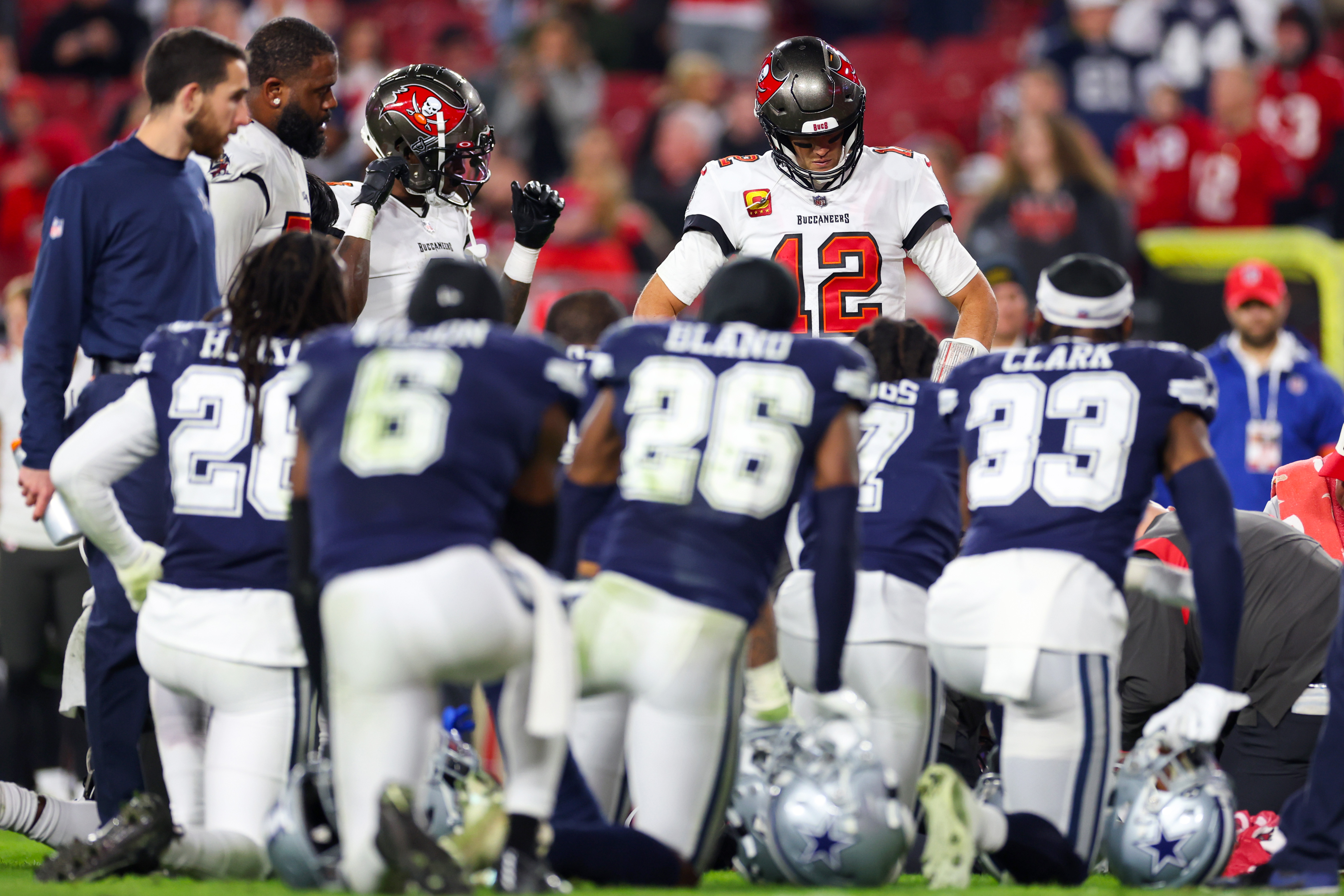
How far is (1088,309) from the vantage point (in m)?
4.65

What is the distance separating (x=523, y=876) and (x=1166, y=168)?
909 centimetres

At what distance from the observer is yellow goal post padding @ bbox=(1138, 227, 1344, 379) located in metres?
10.4

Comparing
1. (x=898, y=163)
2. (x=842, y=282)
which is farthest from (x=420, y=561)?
(x=898, y=163)

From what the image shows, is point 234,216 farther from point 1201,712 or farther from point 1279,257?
point 1279,257

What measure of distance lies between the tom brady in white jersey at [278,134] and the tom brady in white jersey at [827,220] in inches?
51.2

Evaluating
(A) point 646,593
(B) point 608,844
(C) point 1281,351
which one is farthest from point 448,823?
(C) point 1281,351

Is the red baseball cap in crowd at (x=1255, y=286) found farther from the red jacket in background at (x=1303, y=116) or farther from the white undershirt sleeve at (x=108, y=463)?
the white undershirt sleeve at (x=108, y=463)

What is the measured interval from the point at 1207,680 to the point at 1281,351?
17.1ft

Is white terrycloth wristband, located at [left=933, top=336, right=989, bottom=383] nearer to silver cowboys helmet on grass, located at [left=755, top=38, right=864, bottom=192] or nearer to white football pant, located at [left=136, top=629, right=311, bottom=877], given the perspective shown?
silver cowboys helmet on grass, located at [left=755, top=38, right=864, bottom=192]

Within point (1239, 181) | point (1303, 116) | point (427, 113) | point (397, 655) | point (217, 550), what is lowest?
point (397, 655)

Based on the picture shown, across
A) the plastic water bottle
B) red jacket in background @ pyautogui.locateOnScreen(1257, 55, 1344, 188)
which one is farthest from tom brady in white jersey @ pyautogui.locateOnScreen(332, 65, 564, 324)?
red jacket in background @ pyautogui.locateOnScreen(1257, 55, 1344, 188)

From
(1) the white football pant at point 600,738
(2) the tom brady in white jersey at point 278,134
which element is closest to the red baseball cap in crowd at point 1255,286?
(2) the tom brady in white jersey at point 278,134

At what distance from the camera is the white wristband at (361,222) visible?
5.50 meters

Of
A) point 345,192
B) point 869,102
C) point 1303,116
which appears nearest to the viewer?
point 345,192
